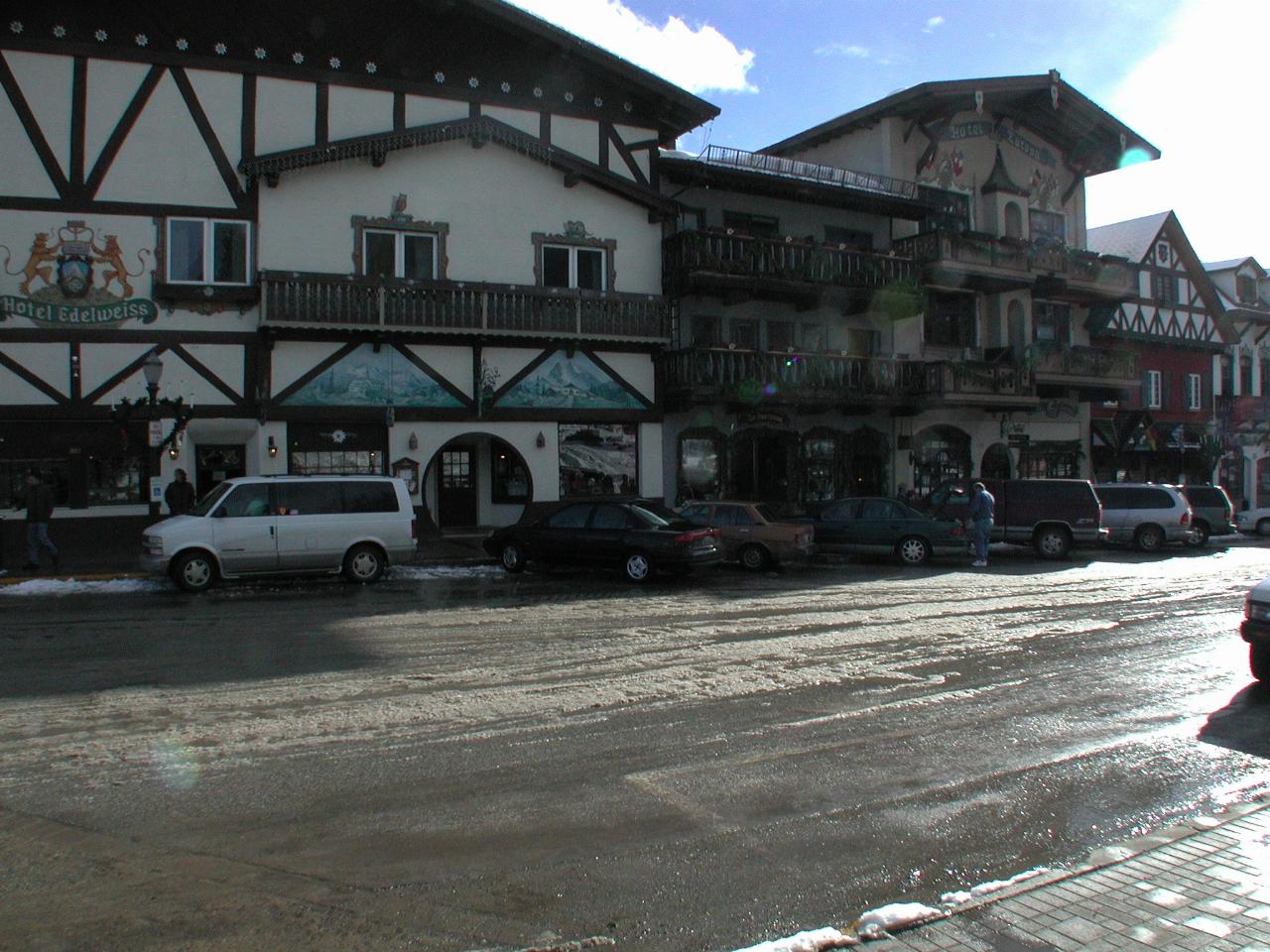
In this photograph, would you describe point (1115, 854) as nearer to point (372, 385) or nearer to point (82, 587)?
point (82, 587)

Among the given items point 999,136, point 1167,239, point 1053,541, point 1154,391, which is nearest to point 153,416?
point 1053,541

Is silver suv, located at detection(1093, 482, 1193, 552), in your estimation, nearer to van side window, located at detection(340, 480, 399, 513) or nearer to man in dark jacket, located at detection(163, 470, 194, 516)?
van side window, located at detection(340, 480, 399, 513)

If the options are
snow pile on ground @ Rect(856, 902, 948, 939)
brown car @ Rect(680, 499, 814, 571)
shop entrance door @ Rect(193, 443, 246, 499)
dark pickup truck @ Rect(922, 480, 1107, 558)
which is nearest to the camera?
snow pile on ground @ Rect(856, 902, 948, 939)

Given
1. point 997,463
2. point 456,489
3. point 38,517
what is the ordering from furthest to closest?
point 997,463 < point 456,489 < point 38,517

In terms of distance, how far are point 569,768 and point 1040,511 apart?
19.2m

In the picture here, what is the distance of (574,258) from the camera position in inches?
941

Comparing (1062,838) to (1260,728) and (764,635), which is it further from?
(764,635)

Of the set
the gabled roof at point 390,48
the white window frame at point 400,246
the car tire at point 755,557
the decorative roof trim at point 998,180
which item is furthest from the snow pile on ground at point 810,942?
the decorative roof trim at point 998,180

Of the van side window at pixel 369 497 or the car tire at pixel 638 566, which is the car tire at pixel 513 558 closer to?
the car tire at pixel 638 566

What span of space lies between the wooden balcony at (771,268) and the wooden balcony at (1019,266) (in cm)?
100

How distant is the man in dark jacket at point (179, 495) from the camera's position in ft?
61.7

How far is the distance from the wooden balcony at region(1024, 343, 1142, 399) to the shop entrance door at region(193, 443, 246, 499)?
865 inches

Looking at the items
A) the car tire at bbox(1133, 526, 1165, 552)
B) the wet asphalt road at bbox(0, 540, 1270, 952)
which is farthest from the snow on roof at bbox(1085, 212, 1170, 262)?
the wet asphalt road at bbox(0, 540, 1270, 952)

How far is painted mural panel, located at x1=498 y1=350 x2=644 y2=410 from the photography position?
75.7ft
